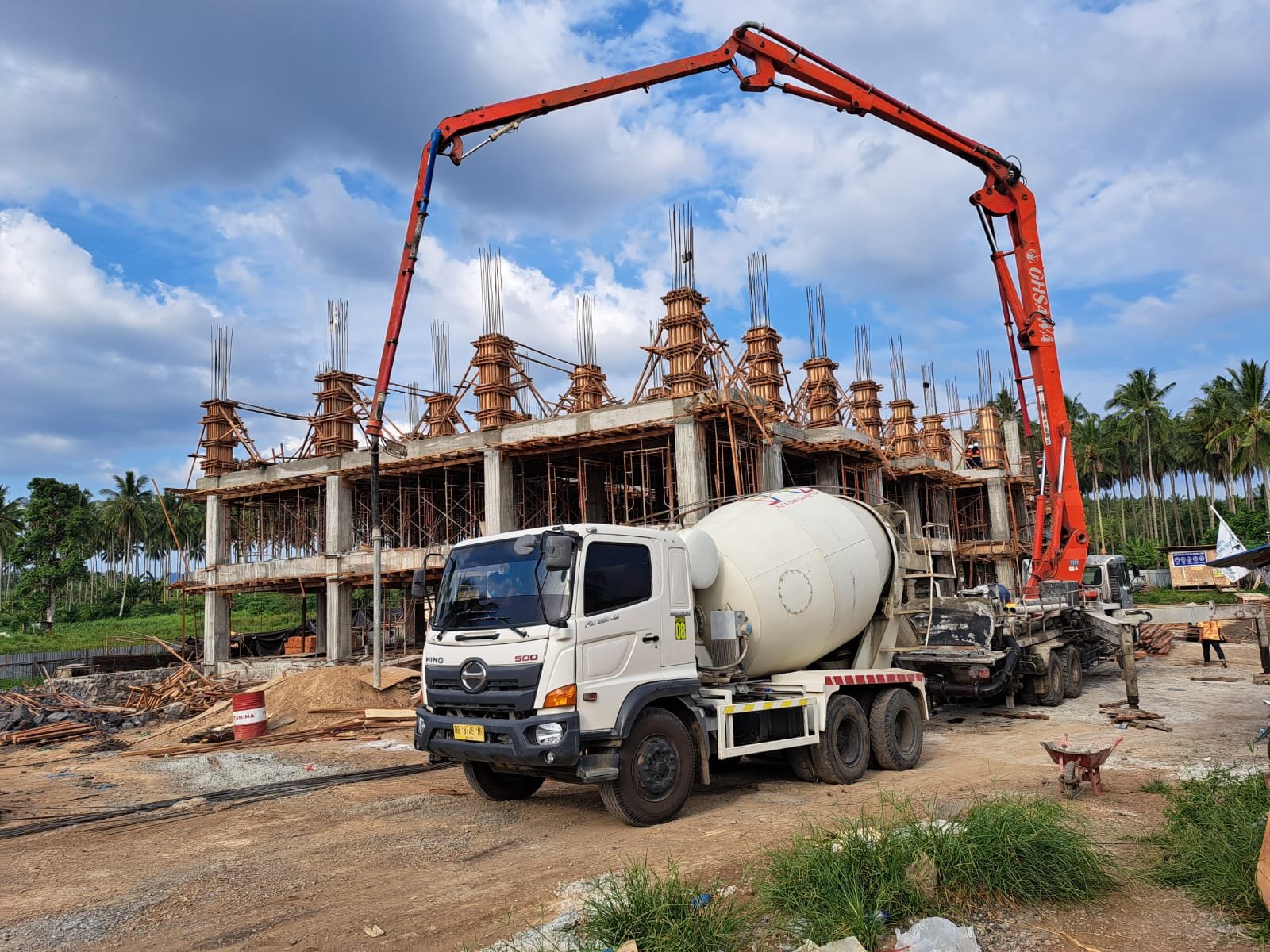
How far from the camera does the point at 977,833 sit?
17.4ft

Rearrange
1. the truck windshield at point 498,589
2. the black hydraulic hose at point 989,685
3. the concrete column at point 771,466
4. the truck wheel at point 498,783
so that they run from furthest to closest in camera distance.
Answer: the concrete column at point 771,466 < the black hydraulic hose at point 989,685 < the truck wheel at point 498,783 < the truck windshield at point 498,589

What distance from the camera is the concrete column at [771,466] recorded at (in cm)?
2528

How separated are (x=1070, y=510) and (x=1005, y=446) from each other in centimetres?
2670

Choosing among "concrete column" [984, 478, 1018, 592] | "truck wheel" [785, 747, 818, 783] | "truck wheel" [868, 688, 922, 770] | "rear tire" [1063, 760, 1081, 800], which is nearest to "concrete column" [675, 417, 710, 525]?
"truck wheel" [868, 688, 922, 770]

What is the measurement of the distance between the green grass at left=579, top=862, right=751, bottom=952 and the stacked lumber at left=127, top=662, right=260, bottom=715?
62.7 ft

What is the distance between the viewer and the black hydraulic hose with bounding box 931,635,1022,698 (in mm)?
13664

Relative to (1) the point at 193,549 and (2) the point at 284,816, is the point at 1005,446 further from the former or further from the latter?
(1) the point at 193,549

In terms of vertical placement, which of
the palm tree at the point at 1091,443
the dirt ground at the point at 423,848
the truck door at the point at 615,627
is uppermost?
the palm tree at the point at 1091,443

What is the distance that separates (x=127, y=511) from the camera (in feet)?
239

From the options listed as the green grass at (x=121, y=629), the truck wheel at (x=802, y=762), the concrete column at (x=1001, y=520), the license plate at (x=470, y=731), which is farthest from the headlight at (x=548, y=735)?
the green grass at (x=121, y=629)

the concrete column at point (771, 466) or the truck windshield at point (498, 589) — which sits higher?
the concrete column at point (771, 466)

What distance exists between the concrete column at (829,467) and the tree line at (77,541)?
34.6 metres

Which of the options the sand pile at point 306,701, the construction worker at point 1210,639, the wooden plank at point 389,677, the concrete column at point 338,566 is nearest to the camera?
the sand pile at point 306,701

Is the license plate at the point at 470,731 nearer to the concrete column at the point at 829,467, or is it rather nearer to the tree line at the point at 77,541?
the concrete column at the point at 829,467
